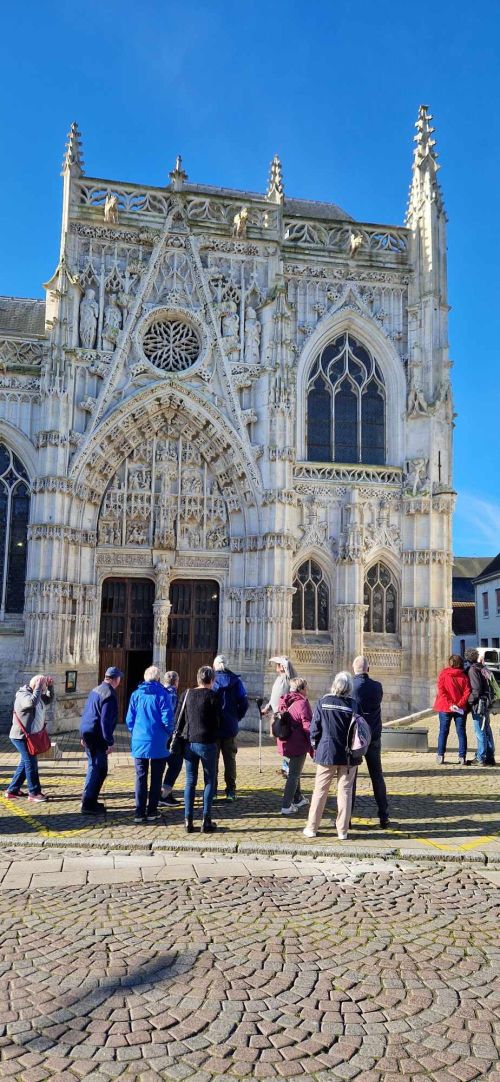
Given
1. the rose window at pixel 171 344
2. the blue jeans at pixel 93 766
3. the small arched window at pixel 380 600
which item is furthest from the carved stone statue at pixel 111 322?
the blue jeans at pixel 93 766

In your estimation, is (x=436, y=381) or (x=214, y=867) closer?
(x=214, y=867)

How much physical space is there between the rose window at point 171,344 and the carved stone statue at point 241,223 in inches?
122

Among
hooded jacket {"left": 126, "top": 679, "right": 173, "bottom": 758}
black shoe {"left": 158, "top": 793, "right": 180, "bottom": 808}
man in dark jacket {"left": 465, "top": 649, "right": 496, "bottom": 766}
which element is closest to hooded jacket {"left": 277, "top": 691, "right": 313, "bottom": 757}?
hooded jacket {"left": 126, "top": 679, "right": 173, "bottom": 758}

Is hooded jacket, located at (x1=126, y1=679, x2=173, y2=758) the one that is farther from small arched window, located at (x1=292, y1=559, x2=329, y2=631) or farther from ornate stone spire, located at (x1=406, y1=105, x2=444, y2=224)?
ornate stone spire, located at (x1=406, y1=105, x2=444, y2=224)

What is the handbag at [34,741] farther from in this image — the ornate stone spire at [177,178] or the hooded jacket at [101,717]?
the ornate stone spire at [177,178]

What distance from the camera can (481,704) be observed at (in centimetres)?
1283

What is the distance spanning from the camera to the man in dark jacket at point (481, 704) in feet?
42.1

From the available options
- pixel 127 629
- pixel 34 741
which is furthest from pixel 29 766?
pixel 127 629

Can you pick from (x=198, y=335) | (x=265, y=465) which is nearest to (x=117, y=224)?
(x=198, y=335)

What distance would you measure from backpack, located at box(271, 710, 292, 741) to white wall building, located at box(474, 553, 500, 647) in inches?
1310

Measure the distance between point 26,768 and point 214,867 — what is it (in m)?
3.86

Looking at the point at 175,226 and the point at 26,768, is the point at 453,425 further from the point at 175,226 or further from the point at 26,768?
the point at 26,768

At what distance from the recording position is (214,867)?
7.29 m

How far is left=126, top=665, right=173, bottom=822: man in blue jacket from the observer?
8766mm
